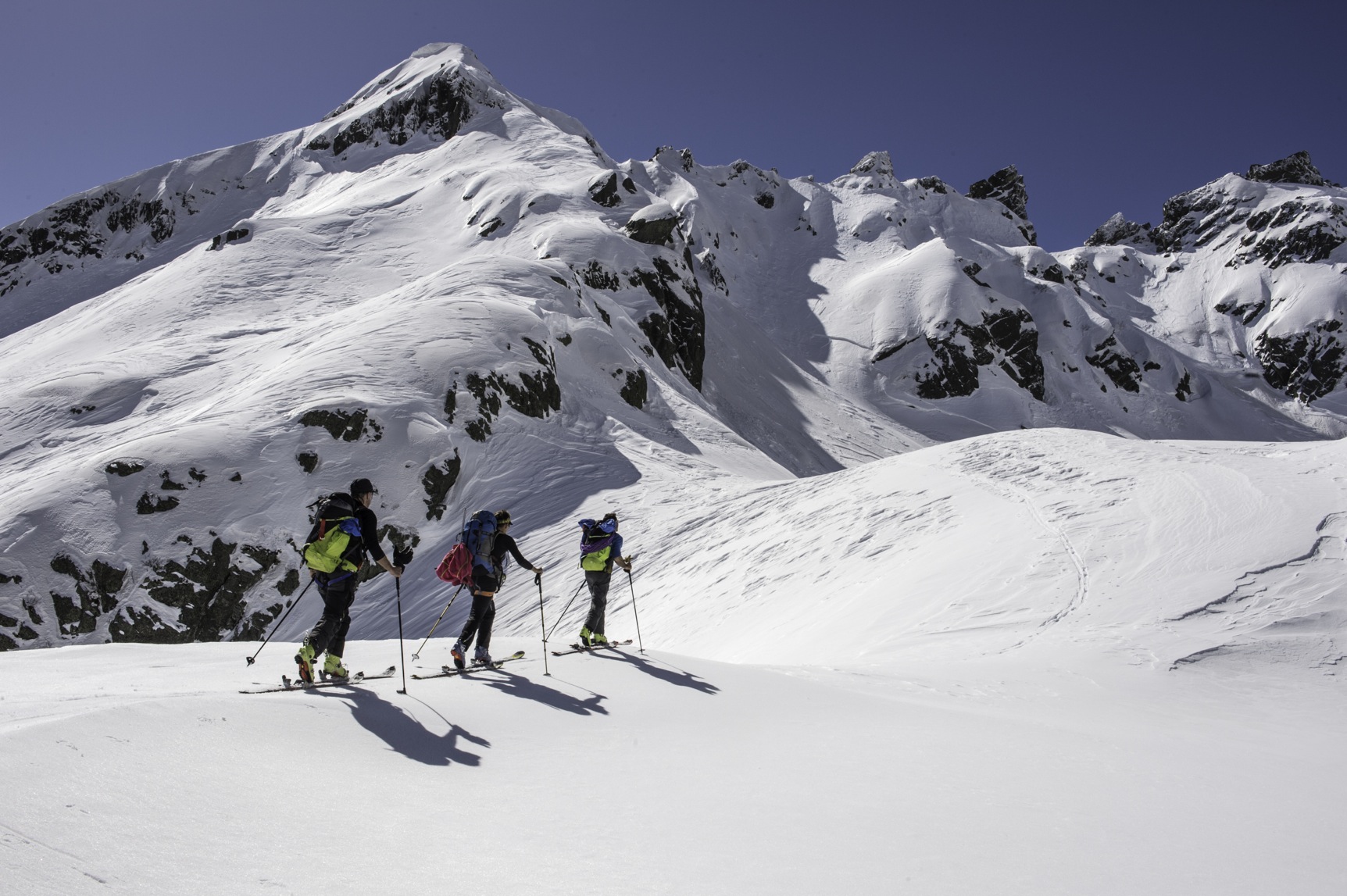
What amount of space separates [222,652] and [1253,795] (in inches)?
399

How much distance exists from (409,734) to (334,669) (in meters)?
1.83

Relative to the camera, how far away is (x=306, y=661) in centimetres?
674

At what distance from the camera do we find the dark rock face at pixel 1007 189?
140375 millimetres

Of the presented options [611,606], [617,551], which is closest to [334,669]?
[617,551]

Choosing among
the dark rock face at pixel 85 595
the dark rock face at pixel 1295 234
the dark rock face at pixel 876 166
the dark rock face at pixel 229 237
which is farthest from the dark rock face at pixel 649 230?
the dark rock face at pixel 1295 234

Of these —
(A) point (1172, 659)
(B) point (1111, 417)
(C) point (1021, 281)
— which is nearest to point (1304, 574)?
(A) point (1172, 659)

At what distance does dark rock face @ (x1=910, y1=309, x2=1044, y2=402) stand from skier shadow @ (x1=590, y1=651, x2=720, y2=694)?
7285 cm

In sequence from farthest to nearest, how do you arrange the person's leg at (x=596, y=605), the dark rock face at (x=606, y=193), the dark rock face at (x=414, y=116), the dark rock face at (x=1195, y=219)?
the dark rock face at (x=1195, y=219) < the dark rock face at (x=414, y=116) < the dark rock face at (x=606, y=193) < the person's leg at (x=596, y=605)

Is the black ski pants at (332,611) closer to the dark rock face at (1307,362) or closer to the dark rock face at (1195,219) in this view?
the dark rock face at (1307,362)

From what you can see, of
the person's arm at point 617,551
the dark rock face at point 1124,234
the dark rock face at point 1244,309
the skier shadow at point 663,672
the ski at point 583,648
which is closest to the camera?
the skier shadow at point 663,672

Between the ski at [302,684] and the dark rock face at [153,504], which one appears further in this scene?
the dark rock face at [153,504]

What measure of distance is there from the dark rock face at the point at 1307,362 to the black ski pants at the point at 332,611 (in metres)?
130

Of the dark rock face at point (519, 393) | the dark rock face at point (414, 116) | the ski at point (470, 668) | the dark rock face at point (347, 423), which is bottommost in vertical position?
the ski at point (470, 668)

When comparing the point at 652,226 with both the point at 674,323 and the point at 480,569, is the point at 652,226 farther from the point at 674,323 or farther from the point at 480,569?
the point at 480,569
